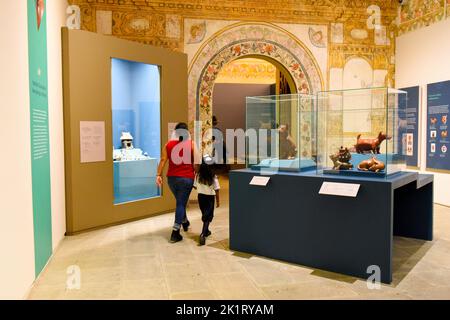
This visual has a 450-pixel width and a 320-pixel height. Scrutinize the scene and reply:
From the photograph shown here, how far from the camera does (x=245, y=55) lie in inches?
361

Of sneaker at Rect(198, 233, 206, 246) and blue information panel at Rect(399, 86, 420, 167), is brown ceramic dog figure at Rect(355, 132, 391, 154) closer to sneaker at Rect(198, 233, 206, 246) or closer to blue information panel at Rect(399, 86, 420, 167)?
sneaker at Rect(198, 233, 206, 246)

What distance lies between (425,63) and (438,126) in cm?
141

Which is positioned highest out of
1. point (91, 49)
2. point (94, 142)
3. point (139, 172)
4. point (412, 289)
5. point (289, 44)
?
point (289, 44)

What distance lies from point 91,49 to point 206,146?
3.49m

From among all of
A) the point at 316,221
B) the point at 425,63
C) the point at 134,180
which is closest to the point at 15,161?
the point at 316,221

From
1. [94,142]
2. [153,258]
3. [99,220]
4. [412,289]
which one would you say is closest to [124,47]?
[94,142]

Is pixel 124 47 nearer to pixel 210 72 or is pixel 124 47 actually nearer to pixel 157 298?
pixel 210 72

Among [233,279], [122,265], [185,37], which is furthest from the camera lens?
[185,37]

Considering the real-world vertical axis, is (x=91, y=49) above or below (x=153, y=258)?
above

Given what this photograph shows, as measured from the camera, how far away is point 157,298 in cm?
381

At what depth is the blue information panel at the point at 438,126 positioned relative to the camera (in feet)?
26.8

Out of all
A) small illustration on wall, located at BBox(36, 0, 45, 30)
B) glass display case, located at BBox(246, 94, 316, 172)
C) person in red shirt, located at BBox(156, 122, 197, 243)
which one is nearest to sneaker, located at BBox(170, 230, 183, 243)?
person in red shirt, located at BBox(156, 122, 197, 243)

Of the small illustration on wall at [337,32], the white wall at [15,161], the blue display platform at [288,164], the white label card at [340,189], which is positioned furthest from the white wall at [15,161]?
the small illustration on wall at [337,32]

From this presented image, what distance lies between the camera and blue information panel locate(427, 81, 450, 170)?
26.8 feet
